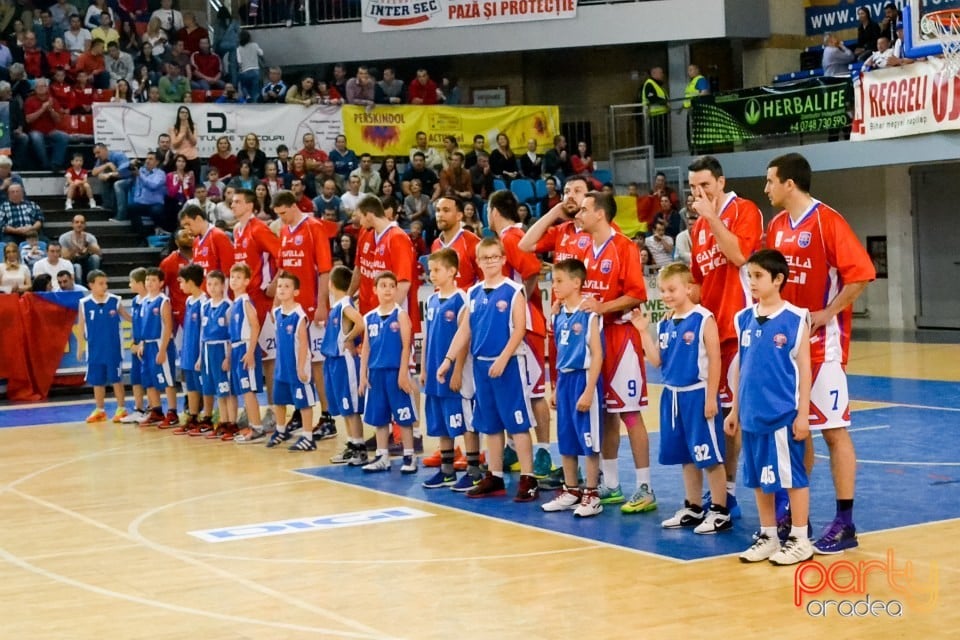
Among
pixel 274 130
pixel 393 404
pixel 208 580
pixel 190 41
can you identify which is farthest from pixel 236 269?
pixel 190 41

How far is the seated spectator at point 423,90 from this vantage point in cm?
Answer: 2559

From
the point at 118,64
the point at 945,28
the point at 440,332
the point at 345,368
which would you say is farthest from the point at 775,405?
the point at 118,64

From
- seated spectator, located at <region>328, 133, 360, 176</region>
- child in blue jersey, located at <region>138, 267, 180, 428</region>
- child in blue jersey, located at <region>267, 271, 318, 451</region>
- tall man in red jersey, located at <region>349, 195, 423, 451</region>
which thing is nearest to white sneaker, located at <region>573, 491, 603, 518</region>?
tall man in red jersey, located at <region>349, 195, 423, 451</region>

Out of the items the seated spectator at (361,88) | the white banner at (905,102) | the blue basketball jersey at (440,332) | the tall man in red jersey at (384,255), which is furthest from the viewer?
the seated spectator at (361,88)

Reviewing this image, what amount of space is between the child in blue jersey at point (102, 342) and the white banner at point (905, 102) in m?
12.0

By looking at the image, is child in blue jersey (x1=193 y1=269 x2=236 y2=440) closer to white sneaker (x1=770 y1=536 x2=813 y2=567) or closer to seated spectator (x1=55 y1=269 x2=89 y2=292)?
seated spectator (x1=55 y1=269 x2=89 y2=292)

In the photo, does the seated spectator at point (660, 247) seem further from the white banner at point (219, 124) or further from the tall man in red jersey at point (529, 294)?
the tall man in red jersey at point (529, 294)

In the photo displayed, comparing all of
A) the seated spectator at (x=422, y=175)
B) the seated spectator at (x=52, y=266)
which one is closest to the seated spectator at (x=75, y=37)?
the seated spectator at (x=422, y=175)

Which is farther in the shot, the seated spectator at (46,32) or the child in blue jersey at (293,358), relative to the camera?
the seated spectator at (46,32)

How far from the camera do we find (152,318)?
1462 centimetres

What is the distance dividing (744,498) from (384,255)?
3783mm

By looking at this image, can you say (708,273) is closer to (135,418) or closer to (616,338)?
(616,338)

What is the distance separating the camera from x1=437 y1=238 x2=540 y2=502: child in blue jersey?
912 cm

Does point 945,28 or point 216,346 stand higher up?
point 945,28
